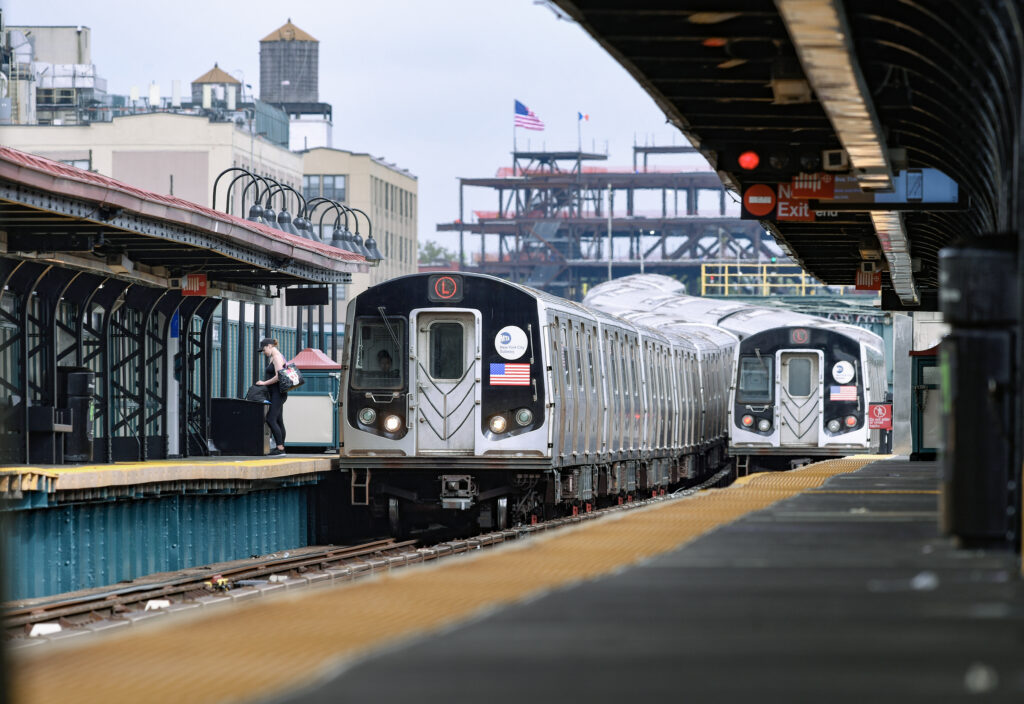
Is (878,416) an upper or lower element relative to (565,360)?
lower

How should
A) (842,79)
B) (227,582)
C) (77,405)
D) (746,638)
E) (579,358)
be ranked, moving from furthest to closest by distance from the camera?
(579,358), (77,405), (227,582), (842,79), (746,638)

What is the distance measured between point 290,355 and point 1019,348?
36900 millimetres

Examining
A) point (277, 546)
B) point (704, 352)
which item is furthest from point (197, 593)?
point (704, 352)

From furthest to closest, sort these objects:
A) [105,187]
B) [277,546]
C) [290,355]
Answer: [290,355] → [277,546] → [105,187]

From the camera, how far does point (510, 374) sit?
22.0 m

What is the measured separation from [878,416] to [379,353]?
13345 millimetres

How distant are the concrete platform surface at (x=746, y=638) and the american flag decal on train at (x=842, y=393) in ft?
76.3

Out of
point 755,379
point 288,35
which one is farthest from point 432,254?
point 755,379

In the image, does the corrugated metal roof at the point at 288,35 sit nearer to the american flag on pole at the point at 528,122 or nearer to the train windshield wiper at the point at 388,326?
the american flag on pole at the point at 528,122

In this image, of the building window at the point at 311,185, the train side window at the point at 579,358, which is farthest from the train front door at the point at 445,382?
the building window at the point at 311,185

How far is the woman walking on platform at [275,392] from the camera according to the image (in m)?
25.2

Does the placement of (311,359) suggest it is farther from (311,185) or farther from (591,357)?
(311,185)

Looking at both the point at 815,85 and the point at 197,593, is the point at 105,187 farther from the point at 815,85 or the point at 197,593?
the point at 815,85

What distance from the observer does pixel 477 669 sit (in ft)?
17.1
